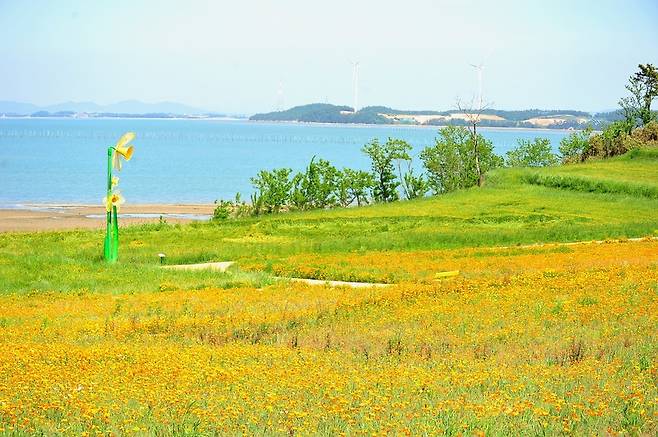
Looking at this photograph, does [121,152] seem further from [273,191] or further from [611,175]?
[611,175]

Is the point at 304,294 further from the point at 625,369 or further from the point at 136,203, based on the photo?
the point at 136,203

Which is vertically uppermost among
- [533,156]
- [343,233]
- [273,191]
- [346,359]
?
[533,156]

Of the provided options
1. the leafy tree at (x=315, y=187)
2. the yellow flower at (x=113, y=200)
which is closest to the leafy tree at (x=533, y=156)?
the leafy tree at (x=315, y=187)

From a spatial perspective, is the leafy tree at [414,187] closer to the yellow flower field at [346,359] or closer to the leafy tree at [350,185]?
the leafy tree at [350,185]

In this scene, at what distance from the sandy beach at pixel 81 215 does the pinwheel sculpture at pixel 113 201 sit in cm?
2835

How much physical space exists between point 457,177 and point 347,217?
1202 inches

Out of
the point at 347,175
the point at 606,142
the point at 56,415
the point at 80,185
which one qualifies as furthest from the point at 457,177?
the point at 56,415

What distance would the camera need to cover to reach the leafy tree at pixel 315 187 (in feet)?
195

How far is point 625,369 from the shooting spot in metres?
12.1

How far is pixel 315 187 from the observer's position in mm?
59906

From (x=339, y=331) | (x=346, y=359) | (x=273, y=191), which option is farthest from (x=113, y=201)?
(x=273, y=191)

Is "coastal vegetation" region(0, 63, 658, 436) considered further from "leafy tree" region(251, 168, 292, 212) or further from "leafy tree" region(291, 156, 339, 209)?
"leafy tree" region(291, 156, 339, 209)

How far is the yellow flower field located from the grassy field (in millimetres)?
43

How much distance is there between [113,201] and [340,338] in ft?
64.4
